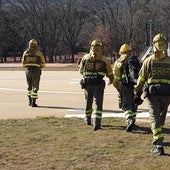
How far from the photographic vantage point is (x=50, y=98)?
56.7 ft

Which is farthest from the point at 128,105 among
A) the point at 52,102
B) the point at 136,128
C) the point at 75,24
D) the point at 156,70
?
the point at 75,24

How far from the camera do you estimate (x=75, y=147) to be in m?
8.95

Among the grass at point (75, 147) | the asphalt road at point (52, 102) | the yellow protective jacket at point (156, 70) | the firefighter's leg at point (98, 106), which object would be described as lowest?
the asphalt road at point (52, 102)

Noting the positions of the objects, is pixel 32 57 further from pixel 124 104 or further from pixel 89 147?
pixel 89 147

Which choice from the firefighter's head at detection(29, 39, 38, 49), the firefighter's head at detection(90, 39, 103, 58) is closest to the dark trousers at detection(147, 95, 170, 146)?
the firefighter's head at detection(90, 39, 103, 58)

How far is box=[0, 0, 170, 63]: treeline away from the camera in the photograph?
238ft

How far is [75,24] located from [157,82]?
229 feet

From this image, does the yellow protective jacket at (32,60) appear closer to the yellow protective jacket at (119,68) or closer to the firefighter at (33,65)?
the firefighter at (33,65)

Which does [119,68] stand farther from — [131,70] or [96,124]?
[96,124]

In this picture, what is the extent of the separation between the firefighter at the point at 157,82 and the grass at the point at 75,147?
339 millimetres

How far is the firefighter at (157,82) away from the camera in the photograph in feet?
27.6

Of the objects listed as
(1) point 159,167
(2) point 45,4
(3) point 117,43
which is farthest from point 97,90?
(2) point 45,4

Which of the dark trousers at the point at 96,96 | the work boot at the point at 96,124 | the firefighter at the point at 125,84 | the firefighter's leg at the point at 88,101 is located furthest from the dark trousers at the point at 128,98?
the firefighter's leg at the point at 88,101

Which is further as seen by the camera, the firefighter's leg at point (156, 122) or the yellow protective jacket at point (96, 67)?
the yellow protective jacket at point (96, 67)
